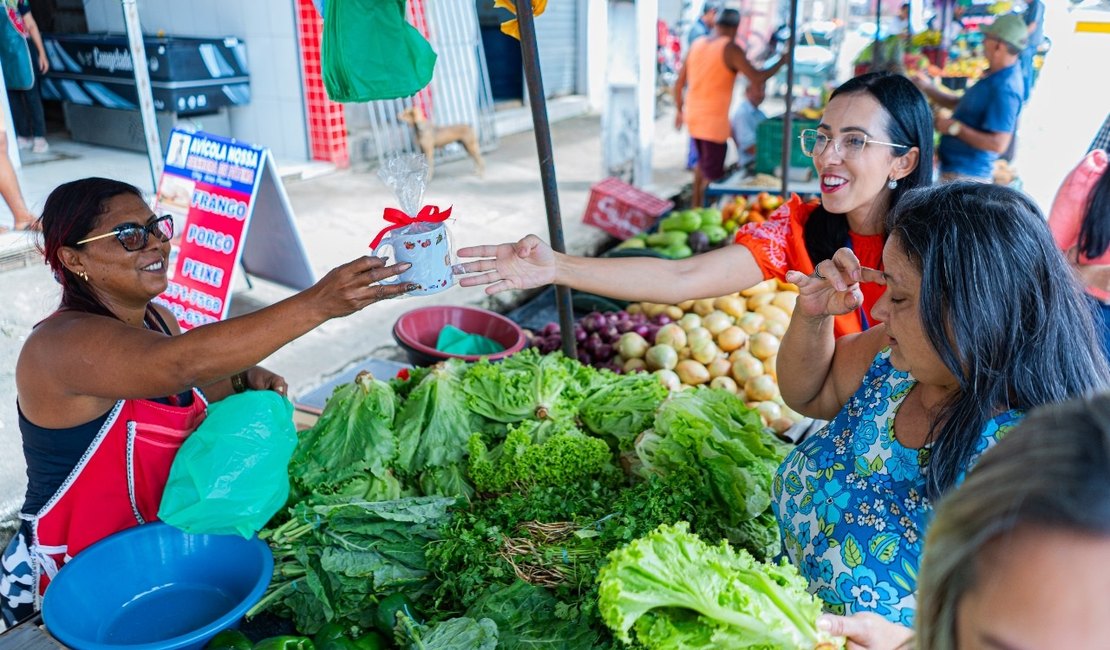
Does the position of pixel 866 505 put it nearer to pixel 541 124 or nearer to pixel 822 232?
pixel 822 232

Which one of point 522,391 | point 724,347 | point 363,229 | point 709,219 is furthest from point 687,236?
point 522,391

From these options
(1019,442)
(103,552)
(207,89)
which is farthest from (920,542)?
(207,89)

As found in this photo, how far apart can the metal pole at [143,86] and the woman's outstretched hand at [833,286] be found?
4.27 meters

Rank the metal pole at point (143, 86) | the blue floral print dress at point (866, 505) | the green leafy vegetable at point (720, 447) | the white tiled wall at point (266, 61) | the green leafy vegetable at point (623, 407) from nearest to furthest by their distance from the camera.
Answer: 1. the blue floral print dress at point (866, 505)
2. the green leafy vegetable at point (720, 447)
3. the green leafy vegetable at point (623, 407)
4. the metal pole at point (143, 86)
5. the white tiled wall at point (266, 61)

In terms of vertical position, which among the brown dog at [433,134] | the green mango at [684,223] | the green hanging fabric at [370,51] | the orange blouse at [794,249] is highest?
the green hanging fabric at [370,51]

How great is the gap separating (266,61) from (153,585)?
7832 millimetres

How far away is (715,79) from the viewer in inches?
316

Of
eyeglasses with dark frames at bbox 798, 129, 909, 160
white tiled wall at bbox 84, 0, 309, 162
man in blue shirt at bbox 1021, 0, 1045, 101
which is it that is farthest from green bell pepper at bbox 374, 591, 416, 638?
man in blue shirt at bbox 1021, 0, 1045, 101

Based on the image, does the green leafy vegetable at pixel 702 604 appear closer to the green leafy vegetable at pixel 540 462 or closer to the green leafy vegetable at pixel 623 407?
the green leafy vegetable at pixel 540 462

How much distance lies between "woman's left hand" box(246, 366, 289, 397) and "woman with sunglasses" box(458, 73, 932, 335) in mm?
904

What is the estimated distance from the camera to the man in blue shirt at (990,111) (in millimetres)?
5727

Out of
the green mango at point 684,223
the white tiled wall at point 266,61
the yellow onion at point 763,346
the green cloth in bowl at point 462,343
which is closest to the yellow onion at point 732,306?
the yellow onion at point 763,346

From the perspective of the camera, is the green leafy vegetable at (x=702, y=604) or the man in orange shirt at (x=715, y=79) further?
the man in orange shirt at (x=715, y=79)

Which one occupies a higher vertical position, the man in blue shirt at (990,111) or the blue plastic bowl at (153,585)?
the man in blue shirt at (990,111)
